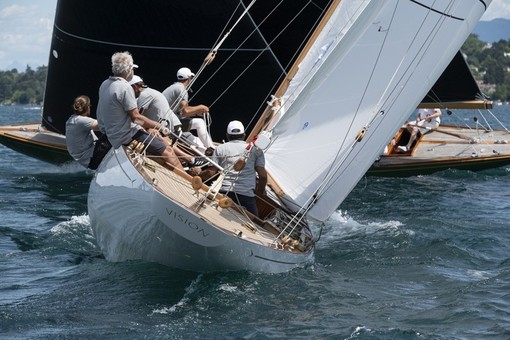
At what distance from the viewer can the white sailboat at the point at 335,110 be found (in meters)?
11.4

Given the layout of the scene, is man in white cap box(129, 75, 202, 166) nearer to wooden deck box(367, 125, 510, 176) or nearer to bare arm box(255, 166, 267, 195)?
bare arm box(255, 166, 267, 195)

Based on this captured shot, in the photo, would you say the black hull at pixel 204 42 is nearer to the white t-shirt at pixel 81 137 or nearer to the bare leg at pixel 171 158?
the white t-shirt at pixel 81 137

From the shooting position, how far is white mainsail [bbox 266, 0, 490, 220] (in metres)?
12.1

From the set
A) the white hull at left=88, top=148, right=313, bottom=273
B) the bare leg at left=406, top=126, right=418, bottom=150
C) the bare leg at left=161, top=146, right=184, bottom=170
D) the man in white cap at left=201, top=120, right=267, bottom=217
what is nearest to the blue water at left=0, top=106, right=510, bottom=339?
the white hull at left=88, top=148, right=313, bottom=273

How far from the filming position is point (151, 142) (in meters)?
11.5

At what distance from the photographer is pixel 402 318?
991 cm

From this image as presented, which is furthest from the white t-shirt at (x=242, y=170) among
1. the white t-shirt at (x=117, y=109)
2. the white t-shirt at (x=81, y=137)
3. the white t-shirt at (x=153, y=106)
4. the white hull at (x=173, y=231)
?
the white t-shirt at (x=81, y=137)

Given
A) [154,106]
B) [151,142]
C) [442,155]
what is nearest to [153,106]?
[154,106]

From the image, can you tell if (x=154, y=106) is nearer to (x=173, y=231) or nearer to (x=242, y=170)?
(x=242, y=170)

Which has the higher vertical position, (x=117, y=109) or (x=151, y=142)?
(x=117, y=109)

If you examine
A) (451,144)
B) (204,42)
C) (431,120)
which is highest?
(431,120)

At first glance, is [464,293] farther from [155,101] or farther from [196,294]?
[155,101]

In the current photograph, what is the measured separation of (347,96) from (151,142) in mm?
2213

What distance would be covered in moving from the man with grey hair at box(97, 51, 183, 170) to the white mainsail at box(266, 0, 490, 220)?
4.17ft
